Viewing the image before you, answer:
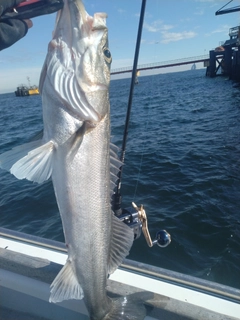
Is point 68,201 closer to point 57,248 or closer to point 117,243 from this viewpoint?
point 117,243

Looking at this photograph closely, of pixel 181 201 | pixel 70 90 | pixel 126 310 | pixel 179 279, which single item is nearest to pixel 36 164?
pixel 70 90

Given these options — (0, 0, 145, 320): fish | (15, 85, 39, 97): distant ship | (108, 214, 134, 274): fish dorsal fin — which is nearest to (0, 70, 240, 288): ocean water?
(108, 214, 134, 274): fish dorsal fin

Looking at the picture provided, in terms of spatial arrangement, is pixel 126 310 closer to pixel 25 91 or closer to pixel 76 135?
pixel 76 135

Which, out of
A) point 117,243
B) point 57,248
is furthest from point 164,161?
point 117,243

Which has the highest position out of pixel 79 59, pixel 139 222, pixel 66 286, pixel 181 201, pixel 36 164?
pixel 79 59

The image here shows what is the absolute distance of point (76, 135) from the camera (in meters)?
1.70

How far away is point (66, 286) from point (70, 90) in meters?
1.26

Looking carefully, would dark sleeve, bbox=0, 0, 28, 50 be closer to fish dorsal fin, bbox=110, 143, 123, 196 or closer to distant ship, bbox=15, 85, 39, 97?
fish dorsal fin, bbox=110, 143, 123, 196

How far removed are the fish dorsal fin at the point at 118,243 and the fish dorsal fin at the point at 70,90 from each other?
2.51 feet

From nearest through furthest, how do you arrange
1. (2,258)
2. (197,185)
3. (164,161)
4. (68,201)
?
(68,201) < (2,258) < (197,185) < (164,161)

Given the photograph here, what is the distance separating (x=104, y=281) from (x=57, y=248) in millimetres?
1238

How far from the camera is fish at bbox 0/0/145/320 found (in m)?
1.64

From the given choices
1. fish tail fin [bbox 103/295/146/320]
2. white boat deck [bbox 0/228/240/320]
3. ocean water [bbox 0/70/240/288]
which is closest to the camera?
fish tail fin [bbox 103/295/146/320]

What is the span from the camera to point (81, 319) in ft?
8.86
